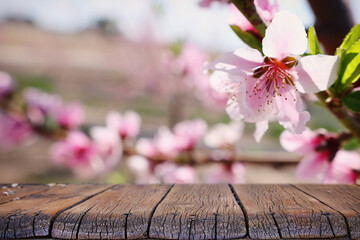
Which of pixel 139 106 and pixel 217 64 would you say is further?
pixel 139 106

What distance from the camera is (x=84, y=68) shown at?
11.7m

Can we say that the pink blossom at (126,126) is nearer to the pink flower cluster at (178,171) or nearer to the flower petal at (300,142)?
the pink flower cluster at (178,171)

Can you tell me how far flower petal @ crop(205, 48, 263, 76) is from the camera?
53 centimetres

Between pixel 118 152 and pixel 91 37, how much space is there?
14761 mm

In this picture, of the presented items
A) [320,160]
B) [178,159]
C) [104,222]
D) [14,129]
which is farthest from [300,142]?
[14,129]

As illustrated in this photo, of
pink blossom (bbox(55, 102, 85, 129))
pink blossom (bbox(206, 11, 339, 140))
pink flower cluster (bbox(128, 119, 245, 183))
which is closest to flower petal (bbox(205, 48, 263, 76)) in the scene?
pink blossom (bbox(206, 11, 339, 140))

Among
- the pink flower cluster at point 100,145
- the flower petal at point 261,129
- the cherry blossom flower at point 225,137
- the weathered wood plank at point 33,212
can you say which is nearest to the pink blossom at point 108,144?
the pink flower cluster at point 100,145

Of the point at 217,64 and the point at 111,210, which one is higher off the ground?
the point at 217,64

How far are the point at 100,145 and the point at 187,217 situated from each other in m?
0.96

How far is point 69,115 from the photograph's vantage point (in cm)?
145

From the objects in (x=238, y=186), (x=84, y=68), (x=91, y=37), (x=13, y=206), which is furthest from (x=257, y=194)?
(x=91, y=37)

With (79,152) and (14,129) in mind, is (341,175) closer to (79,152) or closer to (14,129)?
(79,152)

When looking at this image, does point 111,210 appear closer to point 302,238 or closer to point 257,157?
point 302,238

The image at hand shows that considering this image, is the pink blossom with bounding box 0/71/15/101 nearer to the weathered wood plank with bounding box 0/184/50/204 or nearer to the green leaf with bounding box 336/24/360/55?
the weathered wood plank with bounding box 0/184/50/204
